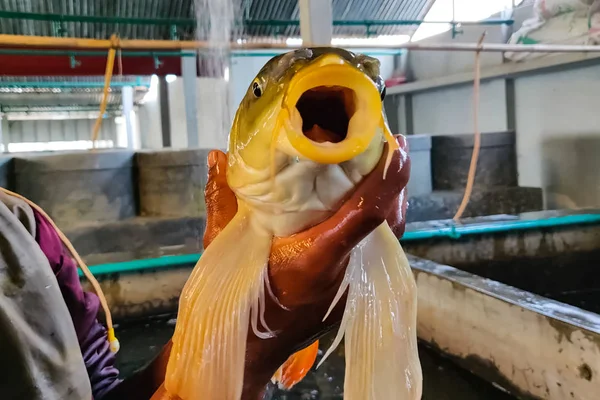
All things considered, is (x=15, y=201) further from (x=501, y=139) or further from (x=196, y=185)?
(x=501, y=139)

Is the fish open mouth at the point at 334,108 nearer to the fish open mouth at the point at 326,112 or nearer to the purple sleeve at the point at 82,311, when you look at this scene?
the fish open mouth at the point at 326,112

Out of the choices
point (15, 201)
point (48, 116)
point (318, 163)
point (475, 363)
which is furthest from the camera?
point (48, 116)

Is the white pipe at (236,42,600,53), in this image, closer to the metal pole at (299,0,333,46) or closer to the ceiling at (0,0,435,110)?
the metal pole at (299,0,333,46)

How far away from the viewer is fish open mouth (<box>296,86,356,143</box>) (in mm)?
340

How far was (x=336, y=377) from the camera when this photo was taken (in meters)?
1.40

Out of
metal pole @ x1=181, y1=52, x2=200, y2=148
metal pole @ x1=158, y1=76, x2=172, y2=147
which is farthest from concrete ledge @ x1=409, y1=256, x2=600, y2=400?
metal pole @ x1=158, y1=76, x2=172, y2=147

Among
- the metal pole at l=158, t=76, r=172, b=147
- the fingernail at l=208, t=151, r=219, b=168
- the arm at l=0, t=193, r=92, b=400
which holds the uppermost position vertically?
the metal pole at l=158, t=76, r=172, b=147

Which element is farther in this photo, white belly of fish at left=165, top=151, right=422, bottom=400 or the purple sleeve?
the purple sleeve

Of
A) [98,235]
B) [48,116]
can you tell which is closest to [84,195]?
[98,235]

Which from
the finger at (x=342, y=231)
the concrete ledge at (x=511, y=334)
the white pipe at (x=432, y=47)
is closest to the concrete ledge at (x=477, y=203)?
the white pipe at (x=432, y=47)

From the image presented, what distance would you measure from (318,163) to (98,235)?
2.52m

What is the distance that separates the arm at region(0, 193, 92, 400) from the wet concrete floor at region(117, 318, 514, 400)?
707mm

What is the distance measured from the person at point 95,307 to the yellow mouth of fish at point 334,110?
0.04 meters

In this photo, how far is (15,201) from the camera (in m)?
0.65
